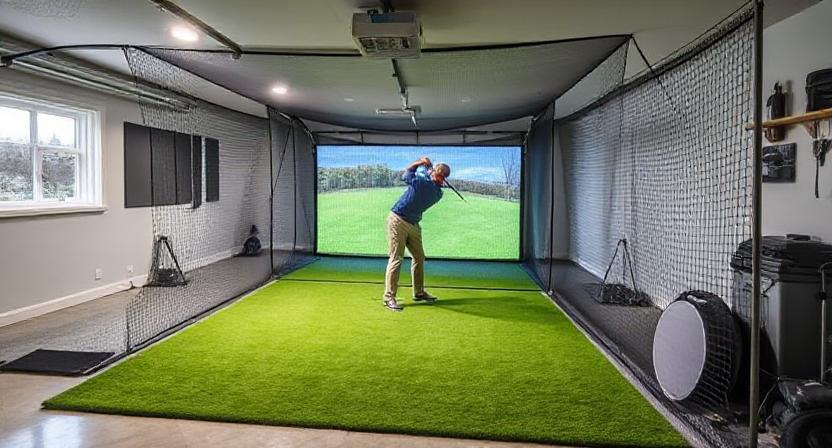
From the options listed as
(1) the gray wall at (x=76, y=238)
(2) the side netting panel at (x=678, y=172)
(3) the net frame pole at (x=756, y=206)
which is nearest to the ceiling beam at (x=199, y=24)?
(1) the gray wall at (x=76, y=238)

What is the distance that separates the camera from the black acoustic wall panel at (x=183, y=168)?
661 centimetres

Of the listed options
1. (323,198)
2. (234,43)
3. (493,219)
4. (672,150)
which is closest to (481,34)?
(234,43)

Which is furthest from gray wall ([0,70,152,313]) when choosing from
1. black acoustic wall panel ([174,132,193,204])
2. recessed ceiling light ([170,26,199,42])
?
recessed ceiling light ([170,26,199,42])

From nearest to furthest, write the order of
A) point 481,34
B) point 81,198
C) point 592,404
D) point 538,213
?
point 592,404 → point 481,34 → point 81,198 → point 538,213

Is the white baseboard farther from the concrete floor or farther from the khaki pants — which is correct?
the khaki pants

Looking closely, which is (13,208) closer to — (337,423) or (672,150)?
(337,423)

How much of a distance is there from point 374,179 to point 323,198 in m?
1.00

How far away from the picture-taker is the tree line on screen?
8375 millimetres

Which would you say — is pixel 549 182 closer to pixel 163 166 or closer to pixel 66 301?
pixel 163 166

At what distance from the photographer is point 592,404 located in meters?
2.74

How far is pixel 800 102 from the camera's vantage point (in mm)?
3004

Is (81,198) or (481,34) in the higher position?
(481,34)

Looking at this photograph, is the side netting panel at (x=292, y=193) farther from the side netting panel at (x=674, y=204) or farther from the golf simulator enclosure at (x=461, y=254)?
the side netting panel at (x=674, y=204)

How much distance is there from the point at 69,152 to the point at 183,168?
173 centimetres
